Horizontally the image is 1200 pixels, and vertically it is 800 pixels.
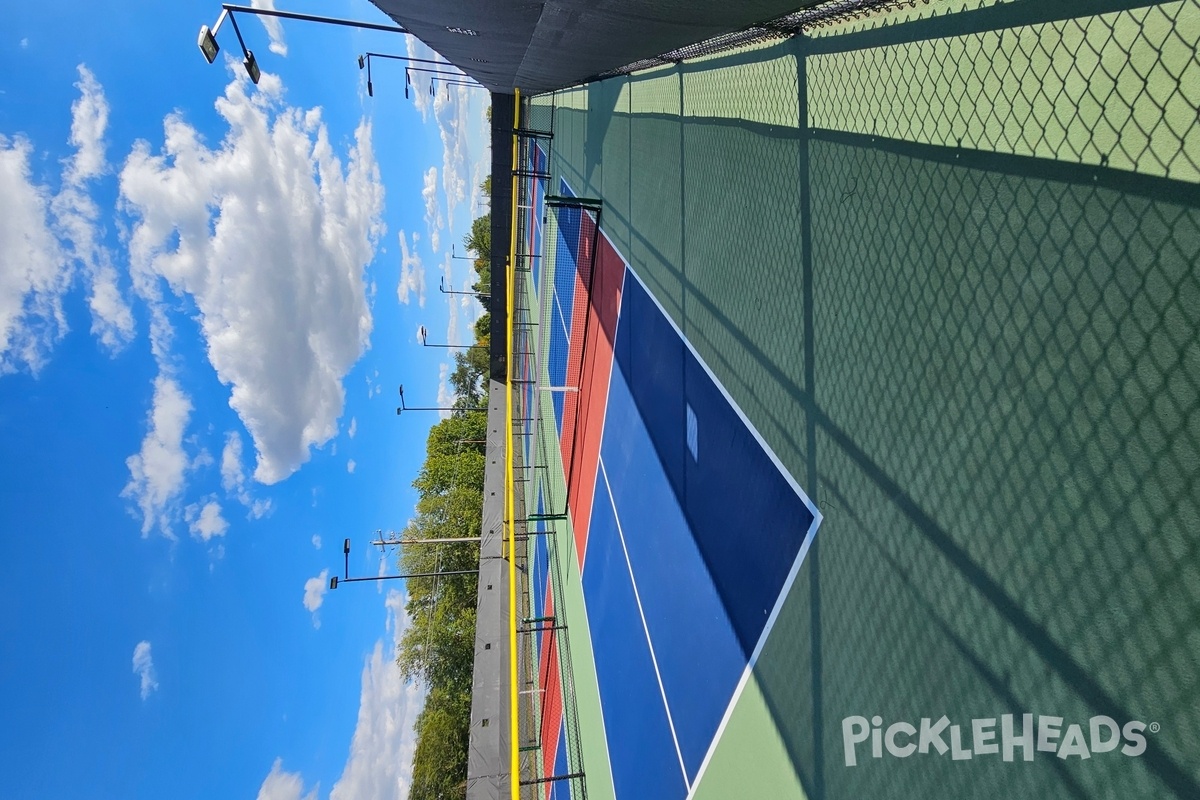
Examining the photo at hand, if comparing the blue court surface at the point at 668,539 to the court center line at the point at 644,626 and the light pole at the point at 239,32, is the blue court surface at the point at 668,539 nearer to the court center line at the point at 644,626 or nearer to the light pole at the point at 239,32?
the court center line at the point at 644,626

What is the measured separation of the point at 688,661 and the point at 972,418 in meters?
4.29

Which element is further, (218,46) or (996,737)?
(218,46)

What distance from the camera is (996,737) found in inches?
107

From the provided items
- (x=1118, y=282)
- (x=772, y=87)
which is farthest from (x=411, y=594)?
(x=1118, y=282)

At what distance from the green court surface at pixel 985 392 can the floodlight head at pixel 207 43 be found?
19.8ft

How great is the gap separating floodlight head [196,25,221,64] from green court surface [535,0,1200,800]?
6038mm

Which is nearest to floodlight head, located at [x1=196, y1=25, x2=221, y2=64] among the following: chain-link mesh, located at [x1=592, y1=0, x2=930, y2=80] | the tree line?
chain-link mesh, located at [x1=592, y1=0, x2=930, y2=80]

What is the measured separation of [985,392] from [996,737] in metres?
1.64

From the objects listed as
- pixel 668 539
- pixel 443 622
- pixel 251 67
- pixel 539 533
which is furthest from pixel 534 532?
pixel 443 622

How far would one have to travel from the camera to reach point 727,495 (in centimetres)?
570

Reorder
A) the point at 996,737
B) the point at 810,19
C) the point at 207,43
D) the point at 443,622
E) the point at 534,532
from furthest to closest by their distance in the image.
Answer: the point at 443,622
the point at 534,532
the point at 207,43
the point at 810,19
the point at 996,737

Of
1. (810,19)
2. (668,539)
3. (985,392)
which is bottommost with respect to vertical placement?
(668,539)

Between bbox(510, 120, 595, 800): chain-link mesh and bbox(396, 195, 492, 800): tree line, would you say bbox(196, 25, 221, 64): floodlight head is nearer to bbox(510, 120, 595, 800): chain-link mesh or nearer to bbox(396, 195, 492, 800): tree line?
bbox(510, 120, 595, 800): chain-link mesh

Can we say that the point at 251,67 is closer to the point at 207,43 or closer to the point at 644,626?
the point at 207,43
